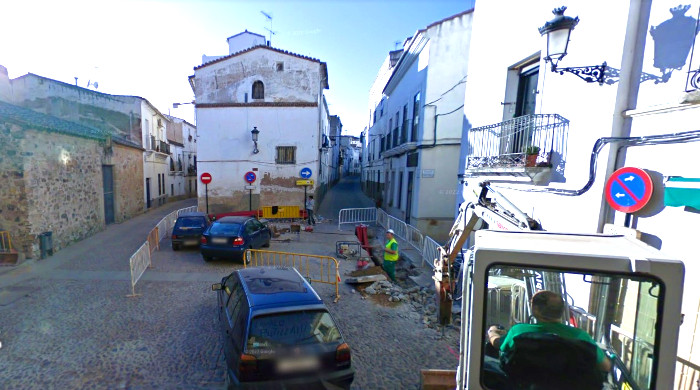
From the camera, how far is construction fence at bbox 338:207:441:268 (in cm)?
901

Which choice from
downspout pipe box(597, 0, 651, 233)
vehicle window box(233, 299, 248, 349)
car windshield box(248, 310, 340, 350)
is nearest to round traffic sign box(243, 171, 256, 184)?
vehicle window box(233, 299, 248, 349)

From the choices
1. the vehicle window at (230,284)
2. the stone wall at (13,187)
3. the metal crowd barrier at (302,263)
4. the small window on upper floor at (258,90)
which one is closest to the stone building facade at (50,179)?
the stone wall at (13,187)

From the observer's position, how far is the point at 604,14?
4.09m

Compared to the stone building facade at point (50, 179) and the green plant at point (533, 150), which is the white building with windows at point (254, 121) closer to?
the stone building facade at point (50, 179)

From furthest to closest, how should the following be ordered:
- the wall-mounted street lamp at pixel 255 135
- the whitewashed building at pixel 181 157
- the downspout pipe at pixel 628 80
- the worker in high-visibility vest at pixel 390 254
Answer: the whitewashed building at pixel 181 157 < the wall-mounted street lamp at pixel 255 135 < the worker in high-visibility vest at pixel 390 254 < the downspout pipe at pixel 628 80

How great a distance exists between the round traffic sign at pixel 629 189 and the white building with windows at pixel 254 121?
1385cm

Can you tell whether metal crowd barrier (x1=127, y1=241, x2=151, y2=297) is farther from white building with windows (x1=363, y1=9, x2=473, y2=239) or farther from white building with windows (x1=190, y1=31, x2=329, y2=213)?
white building with windows (x1=363, y1=9, x2=473, y2=239)

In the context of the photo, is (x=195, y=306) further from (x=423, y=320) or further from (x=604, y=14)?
(x=604, y=14)

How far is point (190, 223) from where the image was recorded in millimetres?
10211

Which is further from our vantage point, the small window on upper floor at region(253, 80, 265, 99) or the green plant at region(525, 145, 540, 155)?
the small window on upper floor at region(253, 80, 265, 99)

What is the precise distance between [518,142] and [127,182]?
17795 mm

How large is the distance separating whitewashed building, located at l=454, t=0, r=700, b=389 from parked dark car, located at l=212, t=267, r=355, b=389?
3.56 meters

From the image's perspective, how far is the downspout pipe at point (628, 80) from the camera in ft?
12.2

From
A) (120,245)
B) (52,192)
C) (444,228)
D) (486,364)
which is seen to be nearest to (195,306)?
(486,364)
